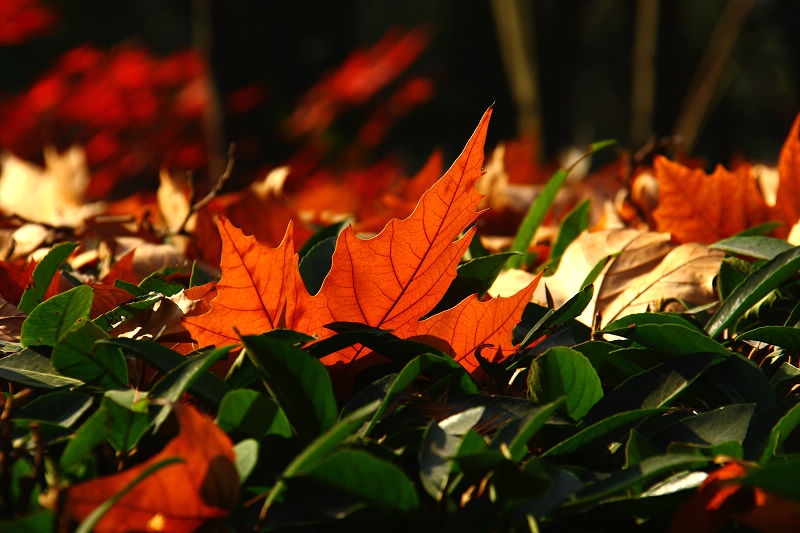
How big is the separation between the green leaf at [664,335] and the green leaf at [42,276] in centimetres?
57

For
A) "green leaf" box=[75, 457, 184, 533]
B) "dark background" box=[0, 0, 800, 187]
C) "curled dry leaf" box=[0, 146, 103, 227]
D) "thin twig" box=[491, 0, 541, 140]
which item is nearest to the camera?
"green leaf" box=[75, 457, 184, 533]

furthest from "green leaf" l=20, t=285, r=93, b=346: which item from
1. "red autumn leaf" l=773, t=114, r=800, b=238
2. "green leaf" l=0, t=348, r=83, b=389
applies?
"red autumn leaf" l=773, t=114, r=800, b=238

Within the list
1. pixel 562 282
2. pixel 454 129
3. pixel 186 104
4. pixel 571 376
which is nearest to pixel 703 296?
pixel 562 282

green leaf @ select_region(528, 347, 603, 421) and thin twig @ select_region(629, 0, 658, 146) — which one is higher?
thin twig @ select_region(629, 0, 658, 146)

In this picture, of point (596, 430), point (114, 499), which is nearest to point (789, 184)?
point (596, 430)

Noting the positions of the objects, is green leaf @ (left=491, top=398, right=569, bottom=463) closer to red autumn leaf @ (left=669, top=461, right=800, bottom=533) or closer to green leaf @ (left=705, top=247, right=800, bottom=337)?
red autumn leaf @ (left=669, top=461, right=800, bottom=533)

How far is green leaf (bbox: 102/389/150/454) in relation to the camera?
65 centimetres

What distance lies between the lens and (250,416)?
673 millimetres

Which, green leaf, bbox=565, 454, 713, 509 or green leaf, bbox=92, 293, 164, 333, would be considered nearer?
green leaf, bbox=565, 454, 713, 509

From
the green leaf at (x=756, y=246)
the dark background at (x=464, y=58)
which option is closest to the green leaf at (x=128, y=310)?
the green leaf at (x=756, y=246)

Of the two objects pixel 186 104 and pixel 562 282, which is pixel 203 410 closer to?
pixel 562 282

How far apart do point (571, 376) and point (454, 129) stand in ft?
26.5

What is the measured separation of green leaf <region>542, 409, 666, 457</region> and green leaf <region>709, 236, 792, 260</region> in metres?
0.33

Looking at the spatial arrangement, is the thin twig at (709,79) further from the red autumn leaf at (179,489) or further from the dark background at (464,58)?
the red autumn leaf at (179,489)
